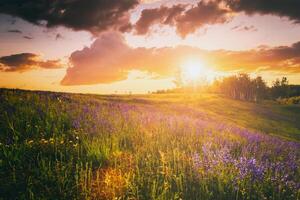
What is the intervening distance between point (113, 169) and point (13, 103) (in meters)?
6.75

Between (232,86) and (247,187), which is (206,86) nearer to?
(232,86)

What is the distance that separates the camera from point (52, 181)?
490cm

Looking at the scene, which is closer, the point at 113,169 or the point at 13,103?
Answer: the point at 113,169

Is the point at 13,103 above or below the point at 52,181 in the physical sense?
above

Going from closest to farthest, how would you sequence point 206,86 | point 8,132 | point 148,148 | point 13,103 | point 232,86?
1. point 148,148
2. point 8,132
3. point 13,103
4. point 232,86
5. point 206,86

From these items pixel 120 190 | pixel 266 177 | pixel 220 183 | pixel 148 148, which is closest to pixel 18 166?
pixel 120 190

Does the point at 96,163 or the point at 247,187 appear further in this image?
the point at 96,163

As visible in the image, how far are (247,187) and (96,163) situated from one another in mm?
2874

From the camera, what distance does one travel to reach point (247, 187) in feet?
17.3

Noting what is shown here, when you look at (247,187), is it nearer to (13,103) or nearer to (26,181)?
(26,181)

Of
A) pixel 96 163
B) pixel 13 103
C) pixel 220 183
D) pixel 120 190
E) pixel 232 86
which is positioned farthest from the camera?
pixel 232 86

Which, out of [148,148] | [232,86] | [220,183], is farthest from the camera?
[232,86]

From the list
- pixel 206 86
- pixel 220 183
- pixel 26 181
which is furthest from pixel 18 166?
pixel 206 86

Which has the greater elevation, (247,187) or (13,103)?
(13,103)
